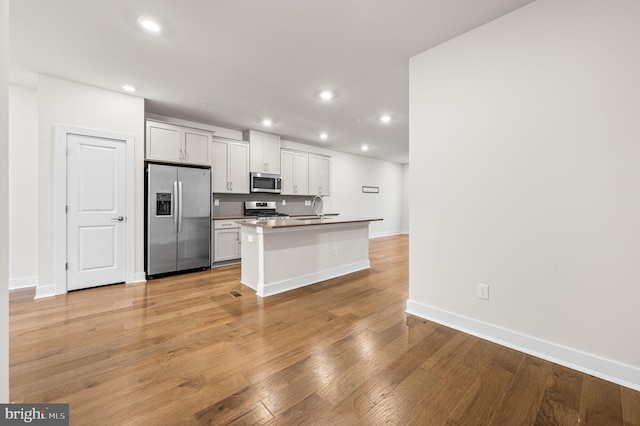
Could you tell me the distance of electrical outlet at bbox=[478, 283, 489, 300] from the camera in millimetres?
2213

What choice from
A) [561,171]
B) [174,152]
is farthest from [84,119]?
[561,171]

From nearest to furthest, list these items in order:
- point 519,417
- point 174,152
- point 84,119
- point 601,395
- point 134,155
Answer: point 519,417, point 601,395, point 84,119, point 134,155, point 174,152

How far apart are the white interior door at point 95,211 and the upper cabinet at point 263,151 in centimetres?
230

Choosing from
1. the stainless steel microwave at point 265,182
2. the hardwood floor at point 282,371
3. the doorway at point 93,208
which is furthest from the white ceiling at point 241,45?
the hardwood floor at point 282,371

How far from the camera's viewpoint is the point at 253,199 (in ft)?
19.4

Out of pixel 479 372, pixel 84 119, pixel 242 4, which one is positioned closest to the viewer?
pixel 479 372

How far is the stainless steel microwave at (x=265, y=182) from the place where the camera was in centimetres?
548

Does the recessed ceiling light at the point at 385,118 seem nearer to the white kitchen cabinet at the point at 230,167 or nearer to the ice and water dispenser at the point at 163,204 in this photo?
the white kitchen cabinet at the point at 230,167

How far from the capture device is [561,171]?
6.09 feet

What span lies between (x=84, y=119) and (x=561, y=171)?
5139mm

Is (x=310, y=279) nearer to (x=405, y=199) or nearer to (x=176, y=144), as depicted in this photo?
(x=176, y=144)

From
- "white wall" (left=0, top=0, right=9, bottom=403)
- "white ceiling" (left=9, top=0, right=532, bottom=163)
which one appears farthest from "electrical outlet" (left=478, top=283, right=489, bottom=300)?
"white wall" (left=0, top=0, right=9, bottom=403)

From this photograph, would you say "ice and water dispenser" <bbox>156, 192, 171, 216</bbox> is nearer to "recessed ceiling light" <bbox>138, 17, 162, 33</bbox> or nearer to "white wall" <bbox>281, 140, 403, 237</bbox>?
"recessed ceiling light" <bbox>138, 17, 162, 33</bbox>

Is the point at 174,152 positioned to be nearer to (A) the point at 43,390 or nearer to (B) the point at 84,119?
(B) the point at 84,119
